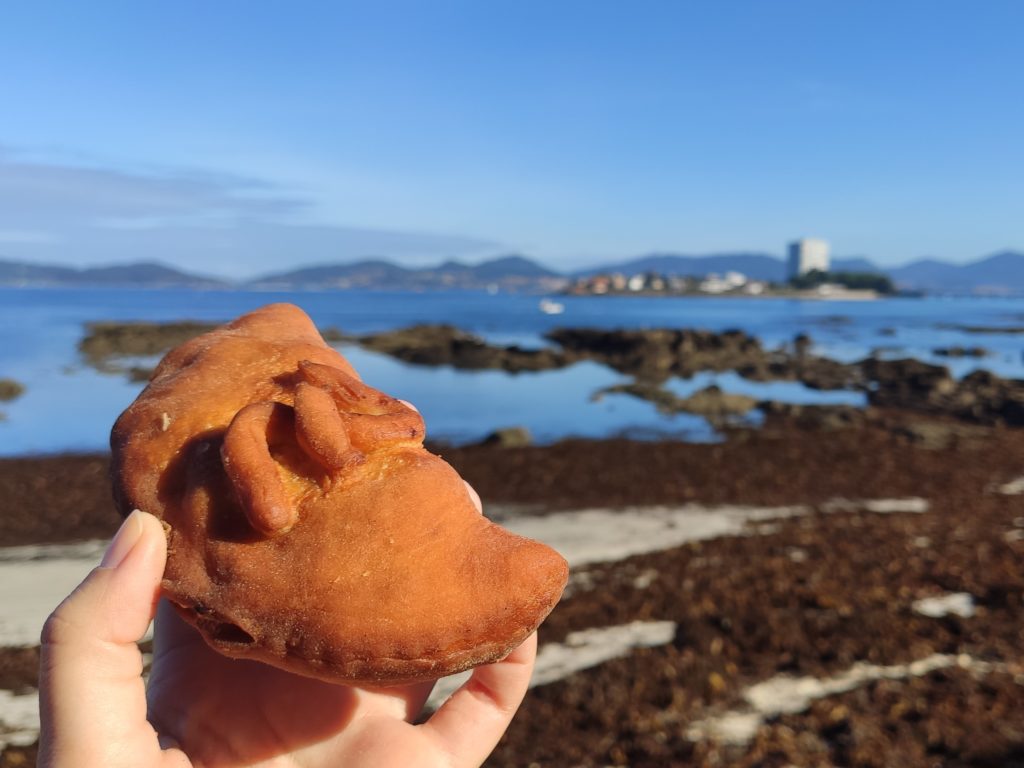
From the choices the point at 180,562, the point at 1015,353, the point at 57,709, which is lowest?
the point at 1015,353

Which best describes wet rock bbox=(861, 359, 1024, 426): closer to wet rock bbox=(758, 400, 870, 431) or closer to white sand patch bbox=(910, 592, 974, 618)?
wet rock bbox=(758, 400, 870, 431)

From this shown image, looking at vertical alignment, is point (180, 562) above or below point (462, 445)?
above

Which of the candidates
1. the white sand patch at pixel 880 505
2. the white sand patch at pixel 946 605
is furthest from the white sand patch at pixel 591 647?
the white sand patch at pixel 880 505

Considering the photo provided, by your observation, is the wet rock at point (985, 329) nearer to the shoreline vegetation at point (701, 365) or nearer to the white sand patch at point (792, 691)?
the shoreline vegetation at point (701, 365)

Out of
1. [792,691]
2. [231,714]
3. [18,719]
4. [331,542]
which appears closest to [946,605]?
[792,691]

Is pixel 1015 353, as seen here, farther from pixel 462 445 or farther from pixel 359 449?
pixel 359 449

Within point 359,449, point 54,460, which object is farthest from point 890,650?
point 54,460

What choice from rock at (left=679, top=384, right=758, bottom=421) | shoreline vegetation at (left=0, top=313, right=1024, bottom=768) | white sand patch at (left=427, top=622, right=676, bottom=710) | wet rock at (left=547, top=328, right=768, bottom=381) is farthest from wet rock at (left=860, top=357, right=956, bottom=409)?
white sand patch at (left=427, top=622, right=676, bottom=710)
